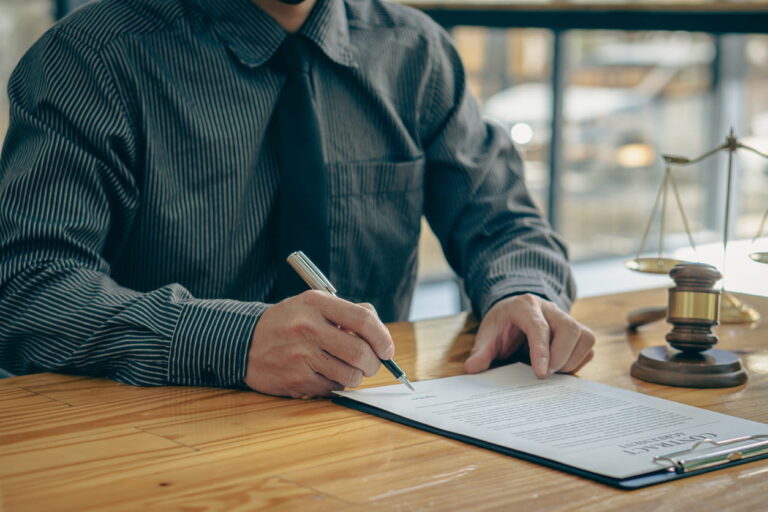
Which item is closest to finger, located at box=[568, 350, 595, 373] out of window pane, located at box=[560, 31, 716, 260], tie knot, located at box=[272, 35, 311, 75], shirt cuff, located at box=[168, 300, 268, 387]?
shirt cuff, located at box=[168, 300, 268, 387]

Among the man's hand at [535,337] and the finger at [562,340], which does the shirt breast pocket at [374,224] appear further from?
the finger at [562,340]

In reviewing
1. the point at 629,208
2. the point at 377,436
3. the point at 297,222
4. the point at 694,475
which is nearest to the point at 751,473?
the point at 694,475

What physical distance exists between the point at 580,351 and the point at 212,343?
1.45ft

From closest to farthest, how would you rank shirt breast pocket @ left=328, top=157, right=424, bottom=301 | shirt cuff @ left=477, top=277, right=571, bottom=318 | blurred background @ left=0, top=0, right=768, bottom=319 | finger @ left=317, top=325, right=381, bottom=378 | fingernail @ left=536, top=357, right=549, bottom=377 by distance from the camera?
finger @ left=317, top=325, right=381, bottom=378 < fingernail @ left=536, top=357, right=549, bottom=377 < shirt cuff @ left=477, top=277, right=571, bottom=318 < shirt breast pocket @ left=328, top=157, right=424, bottom=301 < blurred background @ left=0, top=0, right=768, bottom=319

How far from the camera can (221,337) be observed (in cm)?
104

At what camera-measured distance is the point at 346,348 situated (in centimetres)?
98

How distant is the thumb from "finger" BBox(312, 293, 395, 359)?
15 centimetres

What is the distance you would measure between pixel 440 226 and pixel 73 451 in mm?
955

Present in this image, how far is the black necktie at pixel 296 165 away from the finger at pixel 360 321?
470mm

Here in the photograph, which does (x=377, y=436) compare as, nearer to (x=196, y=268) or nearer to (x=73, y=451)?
(x=73, y=451)

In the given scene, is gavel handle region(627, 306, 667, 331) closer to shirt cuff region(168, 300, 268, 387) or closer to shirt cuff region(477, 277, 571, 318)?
shirt cuff region(477, 277, 571, 318)

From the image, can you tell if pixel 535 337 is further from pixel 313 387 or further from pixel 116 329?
pixel 116 329

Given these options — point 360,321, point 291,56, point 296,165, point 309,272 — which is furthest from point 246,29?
point 360,321

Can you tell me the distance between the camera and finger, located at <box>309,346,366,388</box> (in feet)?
3.21
